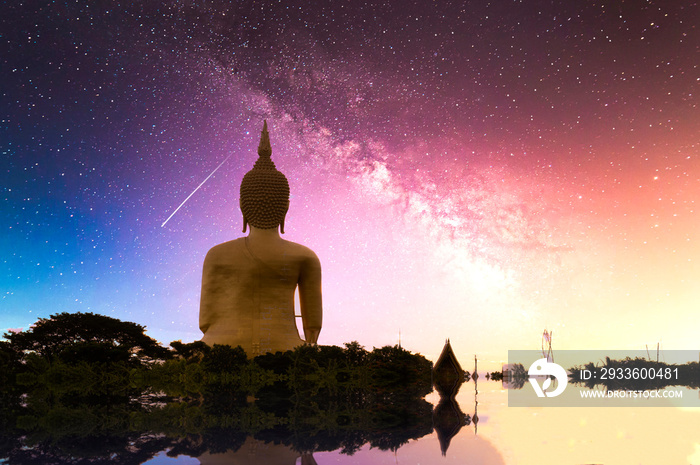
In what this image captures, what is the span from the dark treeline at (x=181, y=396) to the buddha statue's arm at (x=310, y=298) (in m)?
3.63

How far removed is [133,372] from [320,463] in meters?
14.9

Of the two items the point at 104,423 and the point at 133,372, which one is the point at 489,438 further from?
the point at 133,372

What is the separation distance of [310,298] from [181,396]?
872 cm

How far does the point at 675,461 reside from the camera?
793cm

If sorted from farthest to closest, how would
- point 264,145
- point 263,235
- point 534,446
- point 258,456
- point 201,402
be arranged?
point 264,145
point 263,235
point 201,402
point 534,446
point 258,456

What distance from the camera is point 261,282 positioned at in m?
24.7

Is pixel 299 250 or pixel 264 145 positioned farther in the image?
pixel 264 145

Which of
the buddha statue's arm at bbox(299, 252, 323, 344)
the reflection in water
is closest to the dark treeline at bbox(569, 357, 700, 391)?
the buddha statue's arm at bbox(299, 252, 323, 344)

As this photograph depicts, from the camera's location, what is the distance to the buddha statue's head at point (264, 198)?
1017 inches

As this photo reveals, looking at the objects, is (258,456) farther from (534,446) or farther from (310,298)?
(310,298)

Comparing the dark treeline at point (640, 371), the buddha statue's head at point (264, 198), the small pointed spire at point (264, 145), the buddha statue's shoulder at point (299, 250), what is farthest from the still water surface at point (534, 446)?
the dark treeline at point (640, 371)

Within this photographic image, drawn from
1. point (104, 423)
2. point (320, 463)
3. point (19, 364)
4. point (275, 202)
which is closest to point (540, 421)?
point (320, 463)

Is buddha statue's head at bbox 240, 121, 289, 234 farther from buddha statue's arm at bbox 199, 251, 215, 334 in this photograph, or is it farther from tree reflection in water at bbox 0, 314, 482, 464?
tree reflection in water at bbox 0, 314, 482, 464

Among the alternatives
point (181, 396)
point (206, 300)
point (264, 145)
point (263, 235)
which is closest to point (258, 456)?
point (181, 396)
